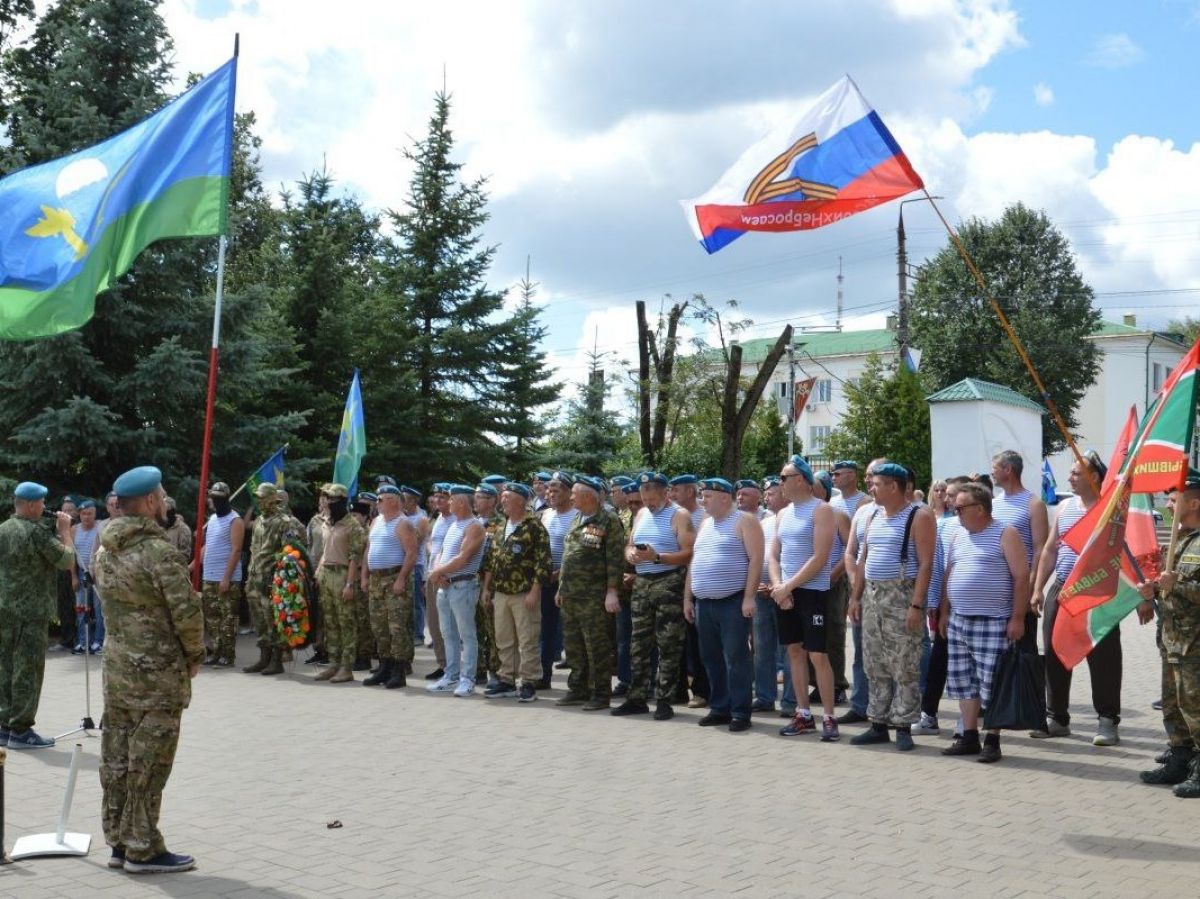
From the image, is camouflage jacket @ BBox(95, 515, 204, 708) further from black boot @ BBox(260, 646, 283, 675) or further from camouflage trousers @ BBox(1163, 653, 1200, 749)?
black boot @ BBox(260, 646, 283, 675)

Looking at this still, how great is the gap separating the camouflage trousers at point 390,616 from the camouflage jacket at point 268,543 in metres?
1.48

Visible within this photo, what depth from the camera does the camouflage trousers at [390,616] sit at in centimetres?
1233

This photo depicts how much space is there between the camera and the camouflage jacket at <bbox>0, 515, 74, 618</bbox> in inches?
351

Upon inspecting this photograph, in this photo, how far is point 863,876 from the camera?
5.84m

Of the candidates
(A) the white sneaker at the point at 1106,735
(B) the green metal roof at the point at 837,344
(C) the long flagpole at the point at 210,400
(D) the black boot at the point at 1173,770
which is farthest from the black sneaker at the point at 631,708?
(B) the green metal roof at the point at 837,344

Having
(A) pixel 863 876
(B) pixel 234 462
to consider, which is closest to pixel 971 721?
(A) pixel 863 876

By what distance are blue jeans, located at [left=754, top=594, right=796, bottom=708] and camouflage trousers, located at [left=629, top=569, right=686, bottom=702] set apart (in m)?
0.77

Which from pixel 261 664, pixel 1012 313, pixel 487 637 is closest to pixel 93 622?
pixel 261 664

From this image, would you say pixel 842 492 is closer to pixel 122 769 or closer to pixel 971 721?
pixel 971 721

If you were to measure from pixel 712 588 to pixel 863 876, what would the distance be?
164 inches

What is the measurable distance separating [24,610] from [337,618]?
426cm

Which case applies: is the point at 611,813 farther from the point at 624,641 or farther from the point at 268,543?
the point at 268,543

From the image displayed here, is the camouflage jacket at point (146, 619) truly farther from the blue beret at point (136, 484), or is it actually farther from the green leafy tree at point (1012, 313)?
the green leafy tree at point (1012, 313)

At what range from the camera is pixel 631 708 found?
10.6 metres
